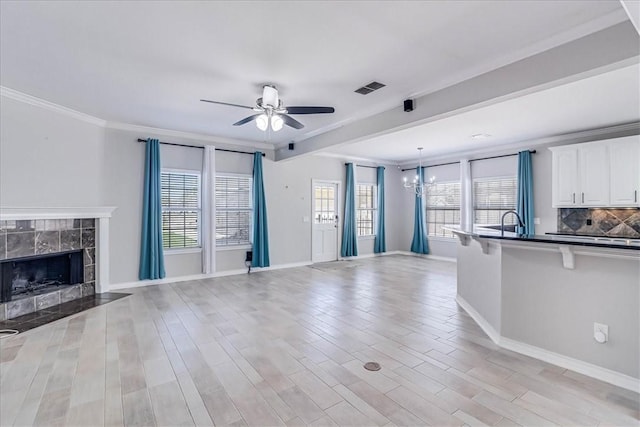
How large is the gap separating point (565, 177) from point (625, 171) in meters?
0.83

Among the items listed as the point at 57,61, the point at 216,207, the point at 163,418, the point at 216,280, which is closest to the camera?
the point at 163,418

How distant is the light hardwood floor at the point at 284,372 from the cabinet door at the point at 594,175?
3.37 metres

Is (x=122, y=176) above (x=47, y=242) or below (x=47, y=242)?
above

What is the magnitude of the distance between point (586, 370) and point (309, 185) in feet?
20.4

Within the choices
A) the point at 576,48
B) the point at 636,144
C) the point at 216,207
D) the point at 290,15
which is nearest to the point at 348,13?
the point at 290,15

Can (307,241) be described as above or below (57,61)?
below

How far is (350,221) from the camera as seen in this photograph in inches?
332

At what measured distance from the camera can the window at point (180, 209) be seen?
19.7 ft

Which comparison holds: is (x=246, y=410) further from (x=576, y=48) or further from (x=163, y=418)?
(x=576, y=48)

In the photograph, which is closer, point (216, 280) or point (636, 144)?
point (636, 144)

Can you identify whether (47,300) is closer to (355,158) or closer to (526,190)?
(355,158)

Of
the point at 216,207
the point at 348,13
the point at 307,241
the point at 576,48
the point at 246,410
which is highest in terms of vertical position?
the point at 348,13

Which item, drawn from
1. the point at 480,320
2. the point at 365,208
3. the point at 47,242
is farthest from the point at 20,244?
the point at 365,208

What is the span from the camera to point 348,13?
2.40 meters
